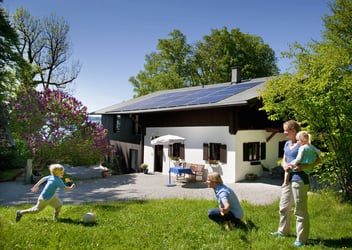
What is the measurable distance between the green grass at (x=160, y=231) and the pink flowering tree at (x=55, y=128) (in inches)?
368

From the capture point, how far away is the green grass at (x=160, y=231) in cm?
479

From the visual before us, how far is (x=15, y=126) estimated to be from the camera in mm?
16047

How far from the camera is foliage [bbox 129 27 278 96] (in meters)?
34.8

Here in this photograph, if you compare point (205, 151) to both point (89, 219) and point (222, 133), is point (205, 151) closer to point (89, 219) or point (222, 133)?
point (222, 133)

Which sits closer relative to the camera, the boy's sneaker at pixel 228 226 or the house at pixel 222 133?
the boy's sneaker at pixel 228 226

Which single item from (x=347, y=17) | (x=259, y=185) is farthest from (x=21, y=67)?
(x=347, y=17)

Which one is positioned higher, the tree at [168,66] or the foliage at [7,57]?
the tree at [168,66]

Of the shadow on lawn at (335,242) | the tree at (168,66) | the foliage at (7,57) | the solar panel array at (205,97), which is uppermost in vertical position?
the tree at (168,66)

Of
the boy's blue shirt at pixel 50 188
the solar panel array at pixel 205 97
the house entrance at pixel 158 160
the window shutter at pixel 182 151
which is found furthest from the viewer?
the house entrance at pixel 158 160

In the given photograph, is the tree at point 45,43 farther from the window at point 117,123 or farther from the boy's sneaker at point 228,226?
the boy's sneaker at point 228,226

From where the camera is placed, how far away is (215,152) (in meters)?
14.7

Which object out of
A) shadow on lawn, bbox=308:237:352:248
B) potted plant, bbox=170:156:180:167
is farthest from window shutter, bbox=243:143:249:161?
shadow on lawn, bbox=308:237:352:248

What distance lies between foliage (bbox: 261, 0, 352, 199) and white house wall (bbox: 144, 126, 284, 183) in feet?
16.3

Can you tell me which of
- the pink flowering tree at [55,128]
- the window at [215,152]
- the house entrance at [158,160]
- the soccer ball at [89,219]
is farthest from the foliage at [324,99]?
the pink flowering tree at [55,128]
